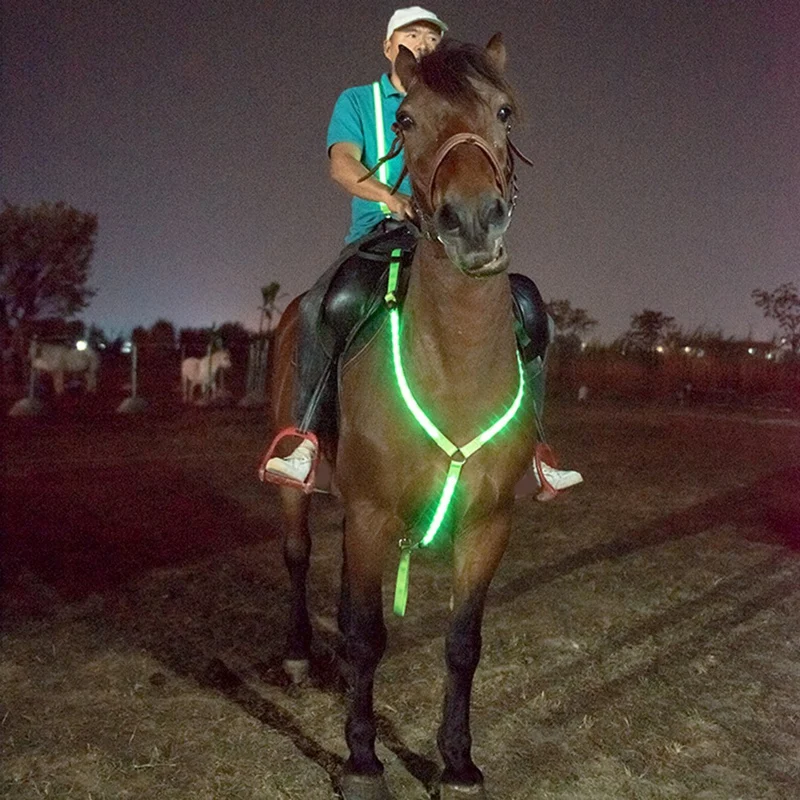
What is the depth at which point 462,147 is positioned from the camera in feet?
8.66

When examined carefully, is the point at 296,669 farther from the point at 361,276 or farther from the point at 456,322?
the point at 456,322

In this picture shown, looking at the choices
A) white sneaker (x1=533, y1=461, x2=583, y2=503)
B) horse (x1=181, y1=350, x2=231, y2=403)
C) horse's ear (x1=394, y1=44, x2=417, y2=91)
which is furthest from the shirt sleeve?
horse (x1=181, y1=350, x2=231, y2=403)

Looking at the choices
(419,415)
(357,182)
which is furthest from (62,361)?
(419,415)

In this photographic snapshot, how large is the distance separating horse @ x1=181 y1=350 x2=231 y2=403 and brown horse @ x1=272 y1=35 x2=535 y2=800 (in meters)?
19.1

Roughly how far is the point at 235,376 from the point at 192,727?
25.3 meters

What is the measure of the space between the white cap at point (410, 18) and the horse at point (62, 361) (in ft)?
63.9

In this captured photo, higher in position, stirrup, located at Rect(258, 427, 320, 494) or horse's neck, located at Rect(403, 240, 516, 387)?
horse's neck, located at Rect(403, 240, 516, 387)

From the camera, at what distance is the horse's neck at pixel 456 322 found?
116 inches

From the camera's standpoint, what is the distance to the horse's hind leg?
4.75 metres

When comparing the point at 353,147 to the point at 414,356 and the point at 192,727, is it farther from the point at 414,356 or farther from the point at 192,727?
the point at 192,727

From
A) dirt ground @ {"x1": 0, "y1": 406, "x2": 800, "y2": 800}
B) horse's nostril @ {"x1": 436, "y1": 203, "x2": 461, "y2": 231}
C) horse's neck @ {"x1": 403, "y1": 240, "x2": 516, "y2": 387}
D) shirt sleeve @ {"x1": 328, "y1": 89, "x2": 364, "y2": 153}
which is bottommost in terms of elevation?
dirt ground @ {"x1": 0, "y1": 406, "x2": 800, "y2": 800}

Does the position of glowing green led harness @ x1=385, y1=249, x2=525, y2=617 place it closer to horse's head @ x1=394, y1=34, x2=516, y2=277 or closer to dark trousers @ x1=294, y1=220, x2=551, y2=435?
dark trousers @ x1=294, y1=220, x2=551, y2=435

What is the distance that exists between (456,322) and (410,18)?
6.22ft

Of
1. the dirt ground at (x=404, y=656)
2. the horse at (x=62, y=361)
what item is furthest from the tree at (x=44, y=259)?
the dirt ground at (x=404, y=656)
